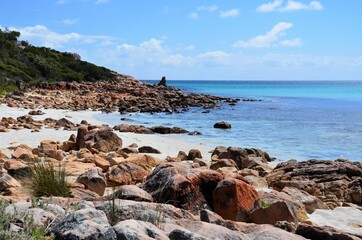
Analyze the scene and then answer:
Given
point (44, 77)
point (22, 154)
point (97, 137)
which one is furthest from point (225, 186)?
point (44, 77)

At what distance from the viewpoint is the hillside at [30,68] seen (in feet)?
136

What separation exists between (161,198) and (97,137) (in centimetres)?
777

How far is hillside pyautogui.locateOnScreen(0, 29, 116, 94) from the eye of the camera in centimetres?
4144

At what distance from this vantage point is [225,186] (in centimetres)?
657

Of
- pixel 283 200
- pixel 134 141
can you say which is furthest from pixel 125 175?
pixel 134 141

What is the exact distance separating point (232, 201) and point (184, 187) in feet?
2.45

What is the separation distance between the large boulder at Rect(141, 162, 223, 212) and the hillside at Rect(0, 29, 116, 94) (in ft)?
94.4

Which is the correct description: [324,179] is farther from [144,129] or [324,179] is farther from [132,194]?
[144,129]

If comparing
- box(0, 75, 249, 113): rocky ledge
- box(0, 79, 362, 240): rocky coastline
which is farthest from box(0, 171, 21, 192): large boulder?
box(0, 75, 249, 113): rocky ledge

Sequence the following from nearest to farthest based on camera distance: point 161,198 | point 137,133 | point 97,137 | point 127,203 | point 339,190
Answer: point 127,203 → point 161,198 → point 339,190 → point 97,137 → point 137,133

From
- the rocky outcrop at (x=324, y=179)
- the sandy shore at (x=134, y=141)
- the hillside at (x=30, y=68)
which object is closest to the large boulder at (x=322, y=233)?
the rocky outcrop at (x=324, y=179)

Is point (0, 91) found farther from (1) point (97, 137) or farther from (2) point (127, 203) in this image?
(2) point (127, 203)

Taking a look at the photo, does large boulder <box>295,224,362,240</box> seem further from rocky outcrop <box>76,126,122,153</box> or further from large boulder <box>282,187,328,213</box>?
rocky outcrop <box>76,126,122,153</box>

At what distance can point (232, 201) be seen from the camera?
650 centimetres
